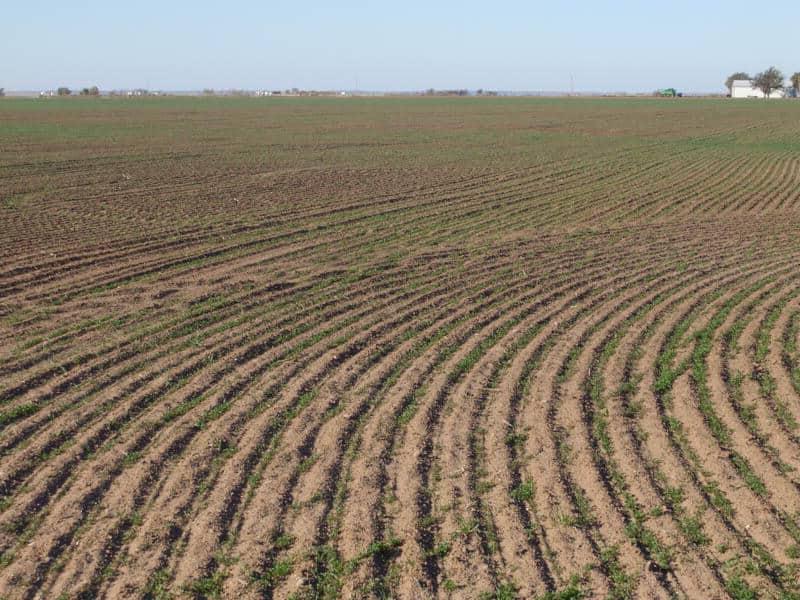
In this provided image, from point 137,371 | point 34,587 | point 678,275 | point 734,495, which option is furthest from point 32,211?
point 734,495

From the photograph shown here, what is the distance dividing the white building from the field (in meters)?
146

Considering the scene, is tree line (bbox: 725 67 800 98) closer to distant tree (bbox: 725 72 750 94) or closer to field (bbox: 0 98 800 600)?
distant tree (bbox: 725 72 750 94)

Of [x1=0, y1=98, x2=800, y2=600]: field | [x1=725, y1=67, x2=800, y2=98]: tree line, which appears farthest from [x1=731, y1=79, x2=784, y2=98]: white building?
[x1=0, y1=98, x2=800, y2=600]: field

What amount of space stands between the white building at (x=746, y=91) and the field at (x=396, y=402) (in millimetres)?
146202

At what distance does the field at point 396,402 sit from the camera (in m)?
7.12

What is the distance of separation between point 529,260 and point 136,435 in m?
10.2

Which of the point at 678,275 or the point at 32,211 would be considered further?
the point at 32,211

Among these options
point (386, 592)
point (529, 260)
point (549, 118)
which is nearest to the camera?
point (386, 592)

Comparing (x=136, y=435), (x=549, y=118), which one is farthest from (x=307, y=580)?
(x=549, y=118)

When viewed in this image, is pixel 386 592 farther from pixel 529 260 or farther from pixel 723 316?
pixel 529 260

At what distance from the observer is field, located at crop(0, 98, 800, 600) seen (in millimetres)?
7121

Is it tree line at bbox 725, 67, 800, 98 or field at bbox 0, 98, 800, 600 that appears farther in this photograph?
tree line at bbox 725, 67, 800, 98

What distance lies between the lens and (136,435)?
9.44 m

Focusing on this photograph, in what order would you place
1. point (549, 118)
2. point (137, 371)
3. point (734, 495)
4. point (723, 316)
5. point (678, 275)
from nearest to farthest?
point (734, 495) < point (137, 371) < point (723, 316) < point (678, 275) < point (549, 118)
